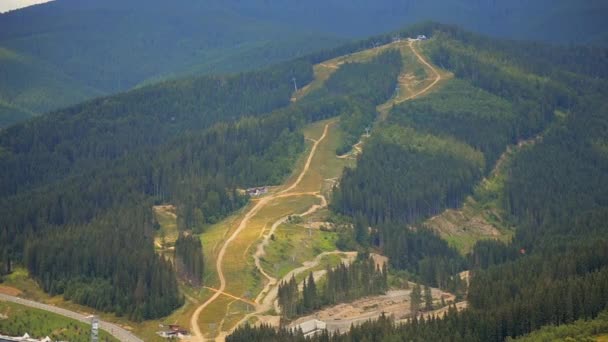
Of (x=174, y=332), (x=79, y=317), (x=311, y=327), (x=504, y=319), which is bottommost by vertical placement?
(x=311, y=327)

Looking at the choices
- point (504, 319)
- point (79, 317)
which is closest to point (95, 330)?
point (79, 317)

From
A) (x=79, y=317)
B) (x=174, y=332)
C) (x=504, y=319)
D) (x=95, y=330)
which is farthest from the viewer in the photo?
(x=79, y=317)

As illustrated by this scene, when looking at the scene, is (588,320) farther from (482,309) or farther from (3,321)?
(3,321)

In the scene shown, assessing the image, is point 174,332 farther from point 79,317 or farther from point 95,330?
point 79,317

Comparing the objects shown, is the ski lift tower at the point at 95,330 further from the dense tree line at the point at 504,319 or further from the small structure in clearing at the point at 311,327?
the small structure in clearing at the point at 311,327

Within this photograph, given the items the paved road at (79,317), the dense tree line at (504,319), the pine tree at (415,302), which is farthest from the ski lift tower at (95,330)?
the pine tree at (415,302)

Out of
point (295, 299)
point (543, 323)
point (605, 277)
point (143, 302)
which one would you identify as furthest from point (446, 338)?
point (143, 302)

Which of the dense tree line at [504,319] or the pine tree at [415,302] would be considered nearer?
the dense tree line at [504,319]

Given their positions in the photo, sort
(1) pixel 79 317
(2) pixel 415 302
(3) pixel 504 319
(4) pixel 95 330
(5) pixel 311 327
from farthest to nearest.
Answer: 1. (2) pixel 415 302
2. (1) pixel 79 317
3. (5) pixel 311 327
4. (4) pixel 95 330
5. (3) pixel 504 319

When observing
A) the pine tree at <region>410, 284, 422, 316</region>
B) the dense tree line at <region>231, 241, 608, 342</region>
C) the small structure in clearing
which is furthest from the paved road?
the pine tree at <region>410, 284, 422, 316</region>
